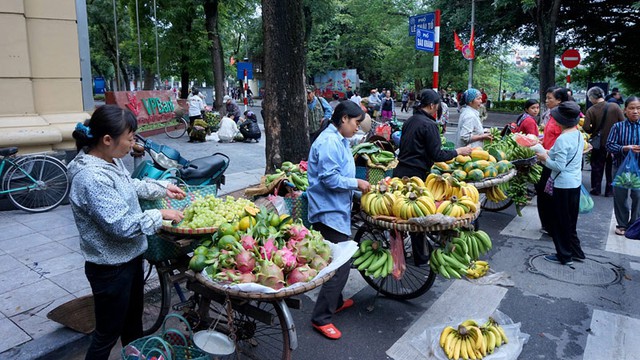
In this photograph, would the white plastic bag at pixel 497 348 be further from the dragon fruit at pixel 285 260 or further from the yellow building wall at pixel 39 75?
the yellow building wall at pixel 39 75

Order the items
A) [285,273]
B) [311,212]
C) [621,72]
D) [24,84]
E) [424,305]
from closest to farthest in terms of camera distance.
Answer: [285,273], [311,212], [424,305], [24,84], [621,72]

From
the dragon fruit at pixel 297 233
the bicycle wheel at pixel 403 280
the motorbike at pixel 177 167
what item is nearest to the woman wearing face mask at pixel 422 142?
the bicycle wheel at pixel 403 280

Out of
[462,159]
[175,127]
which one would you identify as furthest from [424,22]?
[175,127]

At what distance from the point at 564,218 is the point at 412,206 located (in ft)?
8.42

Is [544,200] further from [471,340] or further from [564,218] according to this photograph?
[471,340]

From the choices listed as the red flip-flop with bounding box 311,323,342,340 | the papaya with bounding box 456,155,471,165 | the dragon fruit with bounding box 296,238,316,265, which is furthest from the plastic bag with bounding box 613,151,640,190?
the dragon fruit with bounding box 296,238,316,265

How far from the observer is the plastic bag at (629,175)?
19.5ft

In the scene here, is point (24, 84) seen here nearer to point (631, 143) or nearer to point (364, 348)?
point (364, 348)

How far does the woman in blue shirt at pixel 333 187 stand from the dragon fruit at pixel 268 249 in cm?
90

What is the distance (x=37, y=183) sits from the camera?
6.70 metres

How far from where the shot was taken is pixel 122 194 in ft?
8.21

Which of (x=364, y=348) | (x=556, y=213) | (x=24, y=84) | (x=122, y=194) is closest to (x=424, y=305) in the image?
(x=364, y=348)

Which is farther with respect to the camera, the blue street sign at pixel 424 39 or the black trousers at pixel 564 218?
the blue street sign at pixel 424 39

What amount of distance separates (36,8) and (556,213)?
7987 millimetres
